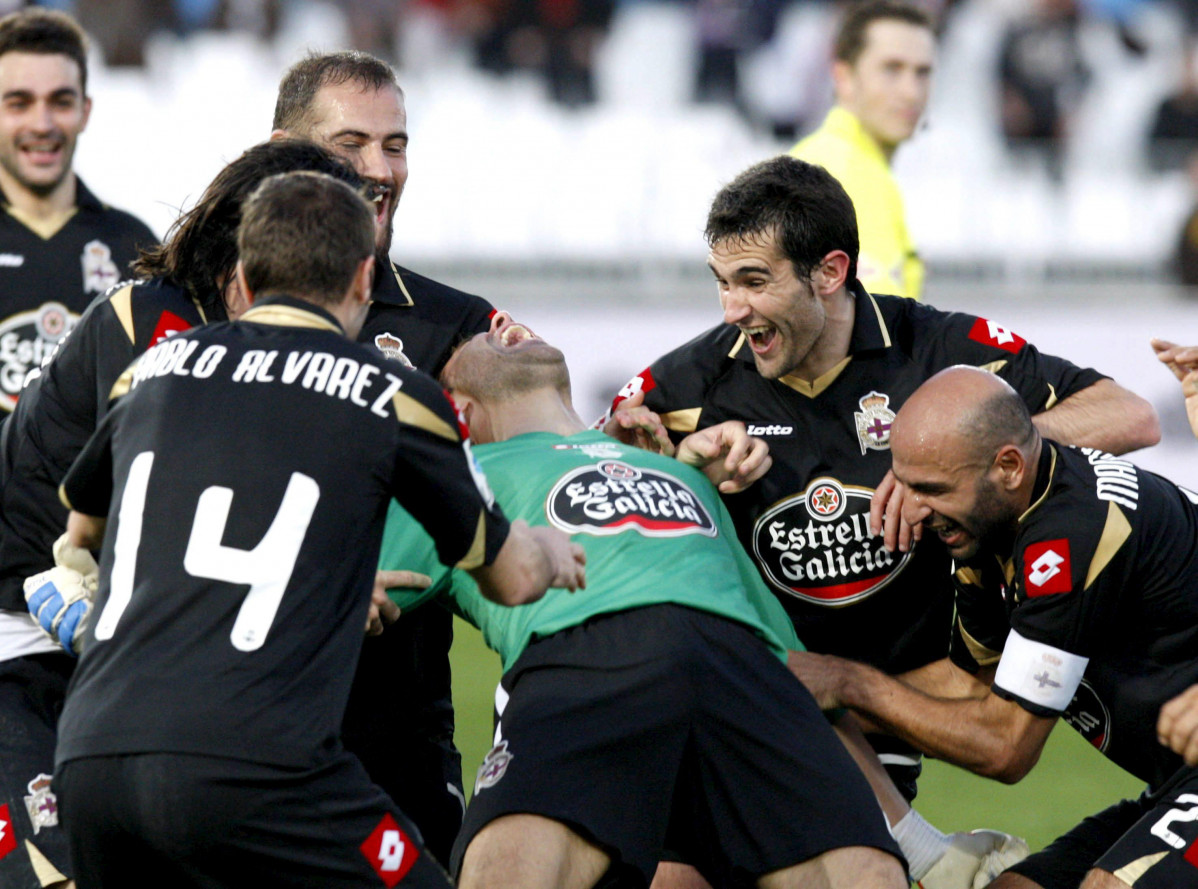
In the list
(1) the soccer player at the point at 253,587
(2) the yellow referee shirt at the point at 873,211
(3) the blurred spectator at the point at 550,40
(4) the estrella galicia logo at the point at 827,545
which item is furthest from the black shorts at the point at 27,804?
(3) the blurred spectator at the point at 550,40

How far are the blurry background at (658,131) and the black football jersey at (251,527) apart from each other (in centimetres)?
943

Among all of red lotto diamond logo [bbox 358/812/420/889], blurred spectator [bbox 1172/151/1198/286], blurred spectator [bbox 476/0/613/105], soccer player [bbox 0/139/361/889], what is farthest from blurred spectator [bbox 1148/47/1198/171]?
red lotto diamond logo [bbox 358/812/420/889]

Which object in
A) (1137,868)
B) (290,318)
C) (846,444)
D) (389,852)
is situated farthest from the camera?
(846,444)

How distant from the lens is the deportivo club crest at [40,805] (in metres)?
4.17

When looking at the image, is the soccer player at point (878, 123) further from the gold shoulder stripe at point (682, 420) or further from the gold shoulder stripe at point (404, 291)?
the gold shoulder stripe at point (404, 291)

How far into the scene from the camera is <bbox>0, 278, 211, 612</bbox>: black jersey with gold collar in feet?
13.1

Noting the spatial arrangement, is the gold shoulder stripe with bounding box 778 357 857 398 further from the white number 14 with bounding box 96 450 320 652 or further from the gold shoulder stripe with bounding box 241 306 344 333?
the white number 14 with bounding box 96 450 320 652

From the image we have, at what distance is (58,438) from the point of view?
4.12 m

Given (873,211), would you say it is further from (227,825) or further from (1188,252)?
(1188,252)

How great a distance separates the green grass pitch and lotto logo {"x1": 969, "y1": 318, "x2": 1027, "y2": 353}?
8.12 ft

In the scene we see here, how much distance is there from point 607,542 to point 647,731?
1.64ft

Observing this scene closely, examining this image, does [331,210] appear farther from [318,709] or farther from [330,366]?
[318,709]

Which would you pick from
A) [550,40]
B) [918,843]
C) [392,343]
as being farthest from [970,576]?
[550,40]

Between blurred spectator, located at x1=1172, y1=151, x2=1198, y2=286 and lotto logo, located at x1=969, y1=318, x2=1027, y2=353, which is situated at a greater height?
lotto logo, located at x1=969, y1=318, x2=1027, y2=353
